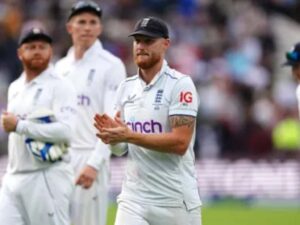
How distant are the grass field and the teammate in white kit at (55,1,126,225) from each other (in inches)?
193

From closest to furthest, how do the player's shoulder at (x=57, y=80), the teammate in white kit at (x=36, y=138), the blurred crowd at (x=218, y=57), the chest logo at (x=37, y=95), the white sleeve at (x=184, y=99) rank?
the white sleeve at (x=184, y=99) < the teammate in white kit at (x=36, y=138) < the chest logo at (x=37, y=95) < the player's shoulder at (x=57, y=80) < the blurred crowd at (x=218, y=57)

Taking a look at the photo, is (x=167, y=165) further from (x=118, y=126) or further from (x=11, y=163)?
(x=11, y=163)

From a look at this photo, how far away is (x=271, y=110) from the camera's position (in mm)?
22078

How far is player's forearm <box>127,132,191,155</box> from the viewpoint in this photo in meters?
8.48

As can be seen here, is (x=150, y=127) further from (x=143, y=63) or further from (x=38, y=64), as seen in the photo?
(x=38, y=64)

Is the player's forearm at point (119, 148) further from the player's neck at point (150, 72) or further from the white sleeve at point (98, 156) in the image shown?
the white sleeve at point (98, 156)

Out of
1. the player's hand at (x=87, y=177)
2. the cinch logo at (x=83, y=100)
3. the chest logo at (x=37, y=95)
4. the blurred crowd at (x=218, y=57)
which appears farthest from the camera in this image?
the blurred crowd at (x=218, y=57)

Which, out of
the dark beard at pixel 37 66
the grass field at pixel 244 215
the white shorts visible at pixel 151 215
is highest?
the dark beard at pixel 37 66

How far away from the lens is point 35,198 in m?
10.2

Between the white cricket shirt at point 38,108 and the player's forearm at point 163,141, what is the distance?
5.79 feet

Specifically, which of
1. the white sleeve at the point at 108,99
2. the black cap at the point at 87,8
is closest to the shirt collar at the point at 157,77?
the white sleeve at the point at 108,99

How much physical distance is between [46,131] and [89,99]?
1.03m

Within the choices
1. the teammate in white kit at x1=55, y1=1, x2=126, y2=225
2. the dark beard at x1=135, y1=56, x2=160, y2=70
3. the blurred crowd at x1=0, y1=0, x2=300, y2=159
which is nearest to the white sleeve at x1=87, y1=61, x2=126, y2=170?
the teammate in white kit at x1=55, y1=1, x2=126, y2=225

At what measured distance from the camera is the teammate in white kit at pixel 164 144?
8.68 meters
